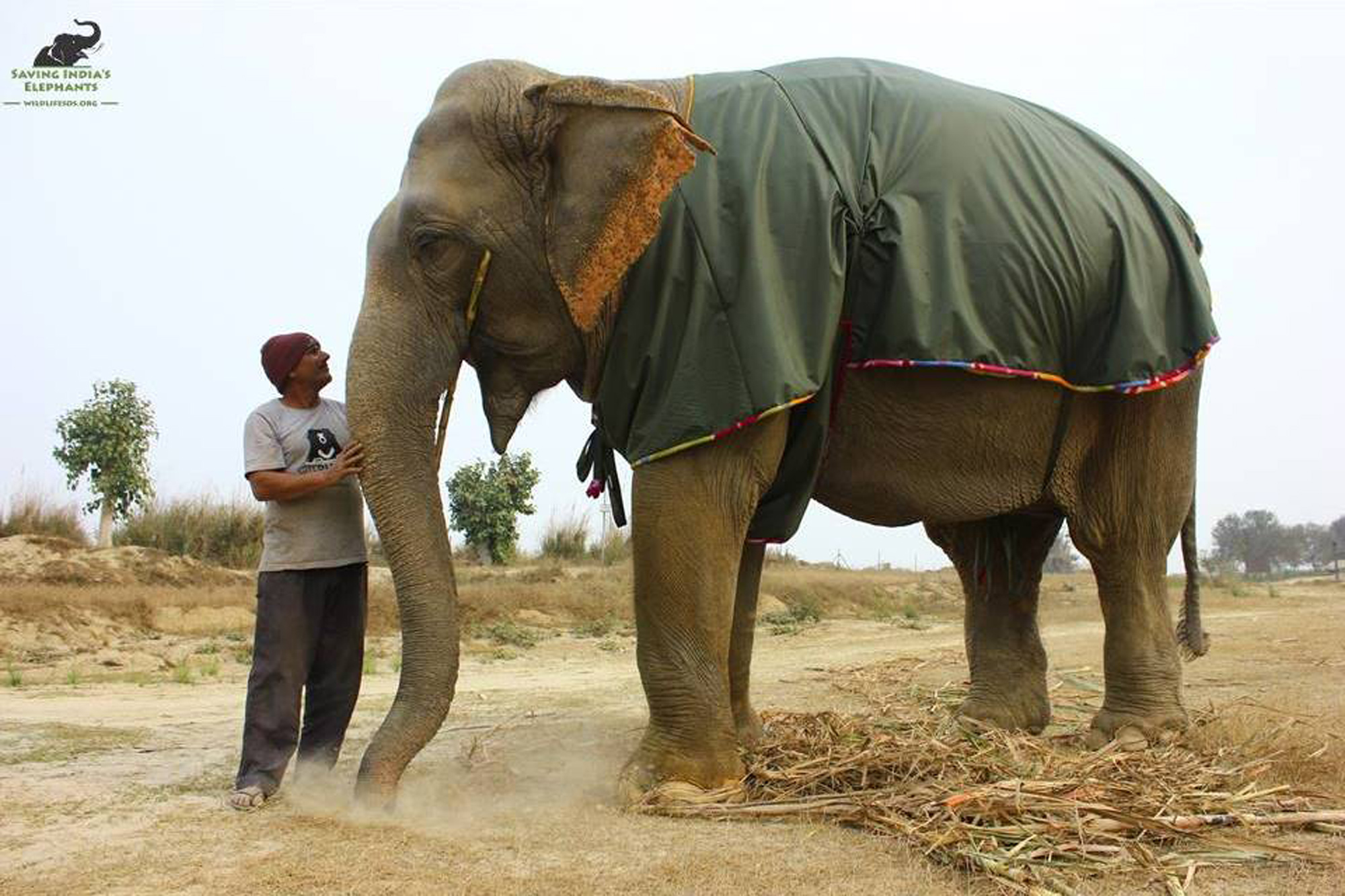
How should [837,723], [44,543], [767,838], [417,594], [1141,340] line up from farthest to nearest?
[44,543]
[837,723]
[1141,340]
[417,594]
[767,838]

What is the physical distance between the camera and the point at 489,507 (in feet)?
87.6

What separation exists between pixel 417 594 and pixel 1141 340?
2.96 meters

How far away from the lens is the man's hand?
4.50 meters

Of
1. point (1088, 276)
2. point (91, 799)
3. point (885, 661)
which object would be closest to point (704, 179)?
point (1088, 276)

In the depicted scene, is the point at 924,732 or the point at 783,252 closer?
the point at 783,252

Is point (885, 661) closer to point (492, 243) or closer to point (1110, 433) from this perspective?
point (1110, 433)

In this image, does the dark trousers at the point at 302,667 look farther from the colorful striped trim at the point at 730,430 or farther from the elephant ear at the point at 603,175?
the elephant ear at the point at 603,175

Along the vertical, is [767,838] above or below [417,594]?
below

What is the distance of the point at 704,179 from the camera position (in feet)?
14.5

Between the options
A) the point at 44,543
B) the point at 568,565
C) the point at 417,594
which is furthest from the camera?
the point at 568,565

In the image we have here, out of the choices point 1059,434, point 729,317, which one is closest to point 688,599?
point 729,317

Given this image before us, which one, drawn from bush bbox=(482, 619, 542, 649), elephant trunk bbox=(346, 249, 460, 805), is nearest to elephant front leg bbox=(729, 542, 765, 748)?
elephant trunk bbox=(346, 249, 460, 805)

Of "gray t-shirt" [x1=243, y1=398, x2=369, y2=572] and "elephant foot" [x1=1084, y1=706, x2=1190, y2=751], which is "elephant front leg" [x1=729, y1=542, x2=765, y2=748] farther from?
"gray t-shirt" [x1=243, y1=398, x2=369, y2=572]

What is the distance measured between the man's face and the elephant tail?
419cm
